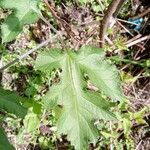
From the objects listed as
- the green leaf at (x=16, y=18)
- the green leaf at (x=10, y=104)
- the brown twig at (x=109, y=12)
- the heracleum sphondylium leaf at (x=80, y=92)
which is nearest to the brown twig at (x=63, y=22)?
the brown twig at (x=109, y=12)

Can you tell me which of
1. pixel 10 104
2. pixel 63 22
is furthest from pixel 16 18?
pixel 63 22

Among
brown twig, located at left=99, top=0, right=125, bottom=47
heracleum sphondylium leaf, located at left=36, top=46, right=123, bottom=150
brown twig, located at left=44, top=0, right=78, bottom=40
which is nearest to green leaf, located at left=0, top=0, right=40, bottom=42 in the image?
heracleum sphondylium leaf, located at left=36, top=46, right=123, bottom=150

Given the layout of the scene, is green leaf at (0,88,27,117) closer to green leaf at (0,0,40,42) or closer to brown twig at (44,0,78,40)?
green leaf at (0,0,40,42)

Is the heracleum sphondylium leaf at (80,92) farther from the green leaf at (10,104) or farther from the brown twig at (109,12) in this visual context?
the brown twig at (109,12)

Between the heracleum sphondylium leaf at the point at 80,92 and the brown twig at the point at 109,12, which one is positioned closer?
the heracleum sphondylium leaf at the point at 80,92

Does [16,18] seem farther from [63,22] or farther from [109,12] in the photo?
[63,22]

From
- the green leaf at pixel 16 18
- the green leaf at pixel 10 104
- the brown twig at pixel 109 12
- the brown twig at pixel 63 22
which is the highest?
the brown twig at pixel 63 22
